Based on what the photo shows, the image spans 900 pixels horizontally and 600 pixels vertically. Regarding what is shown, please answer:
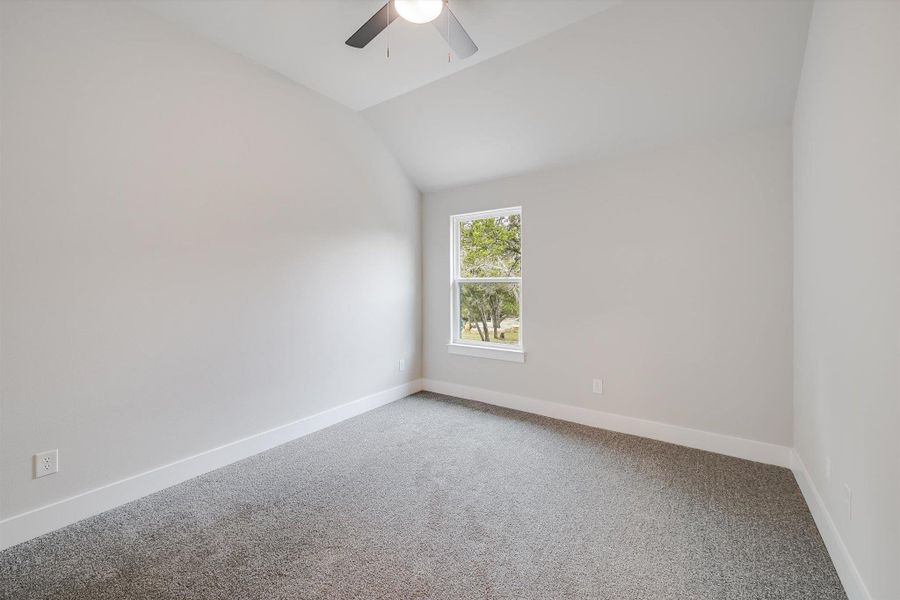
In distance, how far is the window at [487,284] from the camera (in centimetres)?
394

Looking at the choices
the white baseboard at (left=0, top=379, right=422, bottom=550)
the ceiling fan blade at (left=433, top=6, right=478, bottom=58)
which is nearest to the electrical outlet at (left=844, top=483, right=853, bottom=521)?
the ceiling fan blade at (left=433, top=6, right=478, bottom=58)

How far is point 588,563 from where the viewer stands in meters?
1.73

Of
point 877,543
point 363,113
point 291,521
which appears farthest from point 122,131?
point 877,543

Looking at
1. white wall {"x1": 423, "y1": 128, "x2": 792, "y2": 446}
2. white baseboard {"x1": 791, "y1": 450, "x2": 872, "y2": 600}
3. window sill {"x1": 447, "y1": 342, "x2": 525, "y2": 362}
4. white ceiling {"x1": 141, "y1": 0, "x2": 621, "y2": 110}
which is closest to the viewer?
white baseboard {"x1": 791, "y1": 450, "x2": 872, "y2": 600}

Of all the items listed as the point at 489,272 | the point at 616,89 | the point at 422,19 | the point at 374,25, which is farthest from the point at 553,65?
the point at 489,272

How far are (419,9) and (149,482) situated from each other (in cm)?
295

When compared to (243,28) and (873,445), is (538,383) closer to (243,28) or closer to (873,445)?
(873,445)

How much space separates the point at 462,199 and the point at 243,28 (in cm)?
229

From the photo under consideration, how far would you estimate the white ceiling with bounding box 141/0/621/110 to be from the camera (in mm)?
2213

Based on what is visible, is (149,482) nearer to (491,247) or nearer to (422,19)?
(422,19)

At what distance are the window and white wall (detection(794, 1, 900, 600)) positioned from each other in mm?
2177

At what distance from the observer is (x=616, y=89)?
274cm

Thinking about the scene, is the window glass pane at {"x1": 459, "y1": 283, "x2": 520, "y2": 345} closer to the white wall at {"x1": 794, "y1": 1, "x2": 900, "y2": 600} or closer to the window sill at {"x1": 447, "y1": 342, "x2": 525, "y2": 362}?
the window sill at {"x1": 447, "y1": 342, "x2": 525, "y2": 362}

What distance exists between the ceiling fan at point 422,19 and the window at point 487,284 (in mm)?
1986
